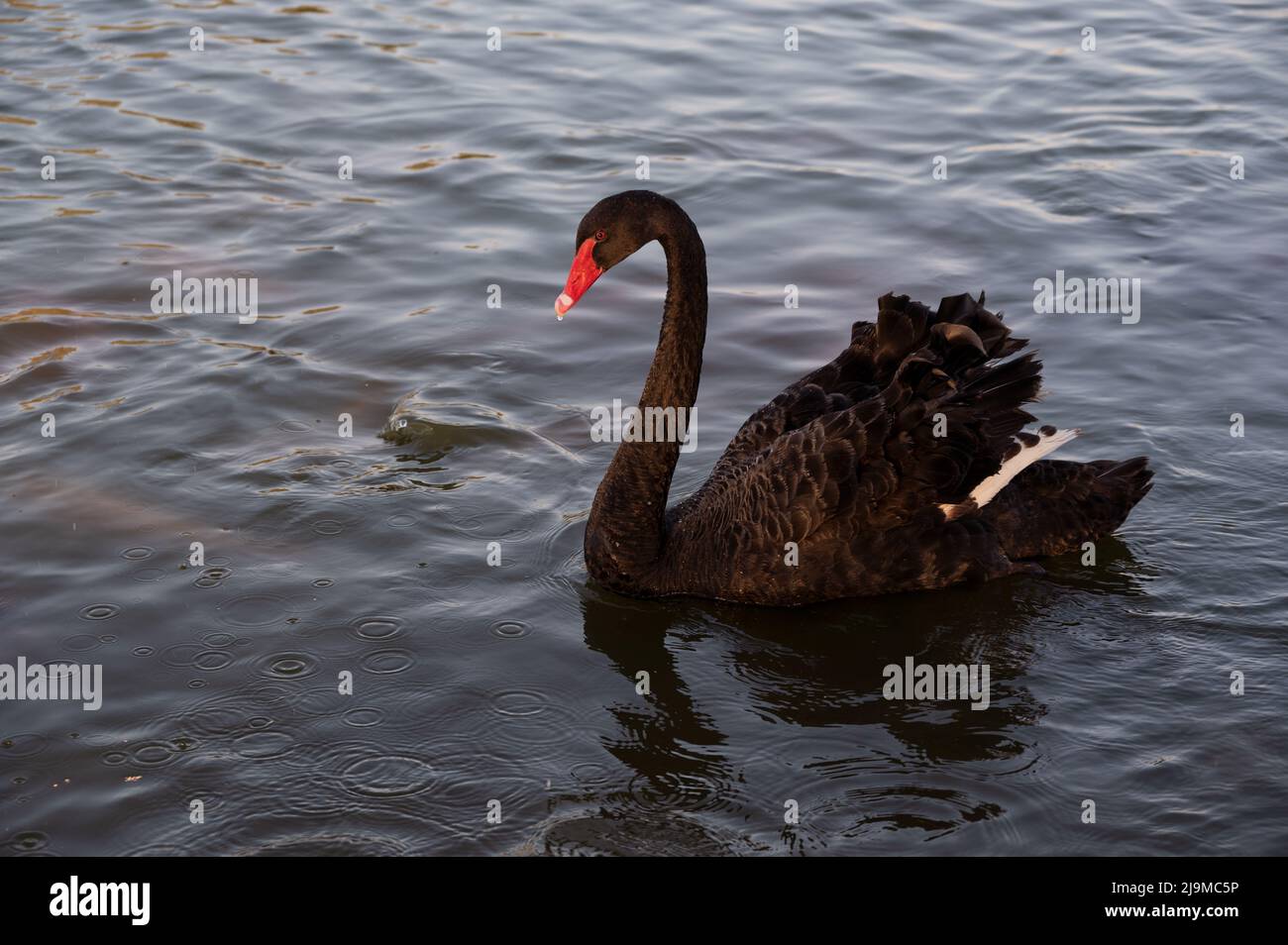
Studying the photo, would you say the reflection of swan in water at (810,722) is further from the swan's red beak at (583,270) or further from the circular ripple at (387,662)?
the swan's red beak at (583,270)

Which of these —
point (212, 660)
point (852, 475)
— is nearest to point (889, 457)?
point (852, 475)

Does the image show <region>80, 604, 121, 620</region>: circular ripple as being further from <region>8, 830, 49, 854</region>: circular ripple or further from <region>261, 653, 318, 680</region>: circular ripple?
<region>8, 830, 49, 854</region>: circular ripple

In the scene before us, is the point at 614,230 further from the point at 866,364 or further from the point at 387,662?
the point at 387,662

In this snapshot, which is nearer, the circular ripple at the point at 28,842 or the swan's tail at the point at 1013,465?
the circular ripple at the point at 28,842

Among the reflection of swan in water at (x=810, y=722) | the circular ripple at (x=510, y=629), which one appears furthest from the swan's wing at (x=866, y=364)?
the circular ripple at (x=510, y=629)

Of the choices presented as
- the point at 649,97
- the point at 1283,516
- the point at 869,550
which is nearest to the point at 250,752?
the point at 869,550

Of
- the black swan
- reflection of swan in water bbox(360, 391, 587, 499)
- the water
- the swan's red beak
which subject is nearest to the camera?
the water

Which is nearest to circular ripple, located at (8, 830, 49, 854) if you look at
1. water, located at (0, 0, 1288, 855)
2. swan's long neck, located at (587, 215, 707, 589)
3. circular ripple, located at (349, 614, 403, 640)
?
water, located at (0, 0, 1288, 855)

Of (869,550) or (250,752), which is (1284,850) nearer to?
(869,550)

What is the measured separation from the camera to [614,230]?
6.66 metres

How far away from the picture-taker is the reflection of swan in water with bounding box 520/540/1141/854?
17.6 ft

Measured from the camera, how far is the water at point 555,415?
5.57 metres

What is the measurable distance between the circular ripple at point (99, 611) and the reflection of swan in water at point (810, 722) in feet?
6.74
